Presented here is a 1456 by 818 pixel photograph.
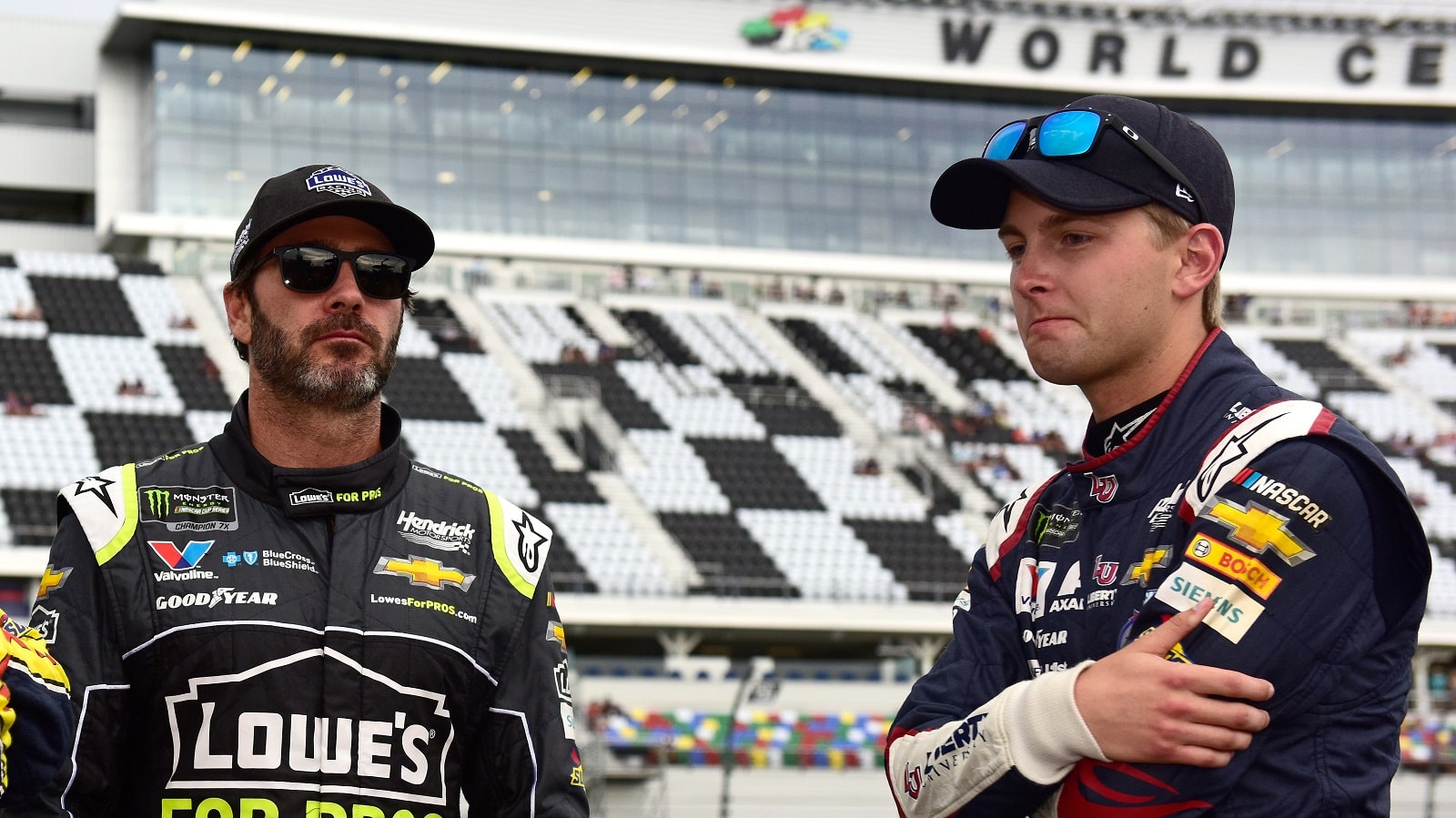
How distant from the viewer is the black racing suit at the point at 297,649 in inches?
133

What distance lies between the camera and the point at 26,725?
260 centimetres

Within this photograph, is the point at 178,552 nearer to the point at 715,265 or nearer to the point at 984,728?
the point at 984,728

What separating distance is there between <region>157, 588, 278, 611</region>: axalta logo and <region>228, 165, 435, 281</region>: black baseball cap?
26.7 inches

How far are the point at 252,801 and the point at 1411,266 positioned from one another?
46.3 m

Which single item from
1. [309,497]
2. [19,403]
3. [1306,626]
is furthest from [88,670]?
[19,403]

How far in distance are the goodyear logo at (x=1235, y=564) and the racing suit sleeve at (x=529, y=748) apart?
137cm

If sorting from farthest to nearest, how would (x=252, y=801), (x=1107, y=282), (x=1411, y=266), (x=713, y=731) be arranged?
(x=1411, y=266) < (x=713, y=731) < (x=252, y=801) < (x=1107, y=282)

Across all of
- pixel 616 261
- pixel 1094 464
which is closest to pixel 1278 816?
pixel 1094 464

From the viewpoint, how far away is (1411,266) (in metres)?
45.7

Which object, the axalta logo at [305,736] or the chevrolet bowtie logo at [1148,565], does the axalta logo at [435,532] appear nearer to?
the axalta logo at [305,736]

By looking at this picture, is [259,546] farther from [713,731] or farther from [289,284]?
[713,731]

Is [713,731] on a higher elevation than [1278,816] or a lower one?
lower

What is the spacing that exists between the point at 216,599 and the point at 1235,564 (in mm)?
1946

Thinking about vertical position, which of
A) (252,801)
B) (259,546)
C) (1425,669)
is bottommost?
(1425,669)
